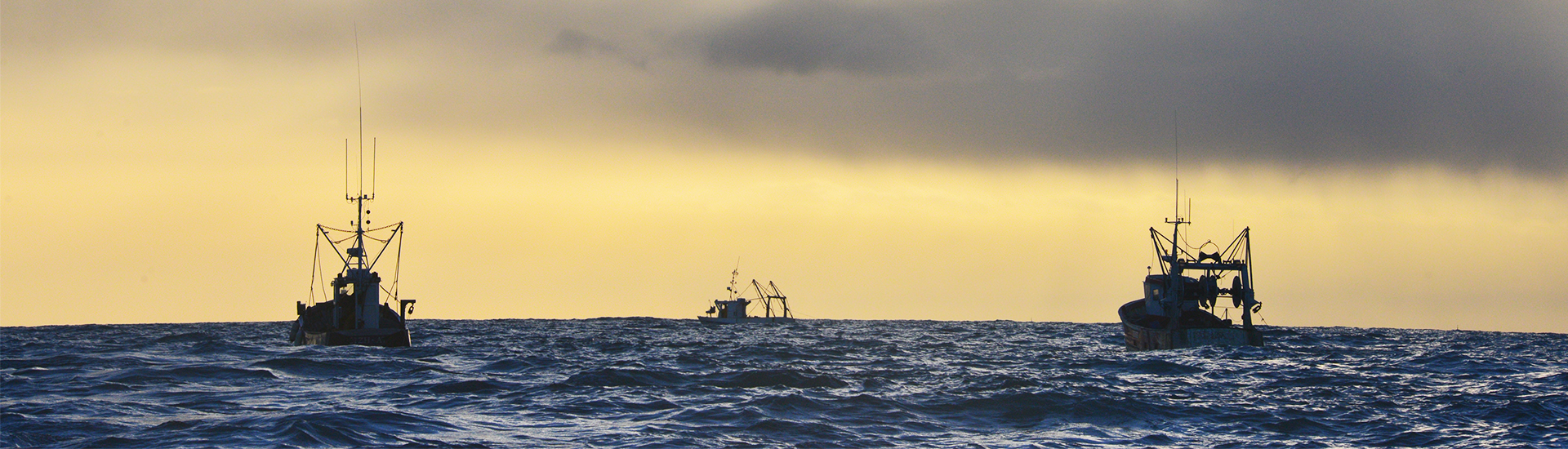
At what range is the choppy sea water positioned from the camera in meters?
26.5

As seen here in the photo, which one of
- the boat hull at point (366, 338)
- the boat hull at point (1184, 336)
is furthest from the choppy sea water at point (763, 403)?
the boat hull at point (1184, 336)

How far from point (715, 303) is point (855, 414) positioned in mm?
169450

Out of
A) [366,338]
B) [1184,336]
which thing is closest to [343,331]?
[366,338]

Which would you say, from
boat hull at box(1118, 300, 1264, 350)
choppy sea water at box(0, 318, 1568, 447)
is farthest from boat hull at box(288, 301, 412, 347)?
boat hull at box(1118, 300, 1264, 350)

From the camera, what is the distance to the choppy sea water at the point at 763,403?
87.1 ft

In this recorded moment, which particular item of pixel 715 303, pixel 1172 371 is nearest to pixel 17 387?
pixel 1172 371

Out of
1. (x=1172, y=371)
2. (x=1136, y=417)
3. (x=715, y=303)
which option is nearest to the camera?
(x=1136, y=417)

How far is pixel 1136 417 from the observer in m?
31.0

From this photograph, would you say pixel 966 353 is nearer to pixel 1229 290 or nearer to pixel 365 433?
pixel 1229 290

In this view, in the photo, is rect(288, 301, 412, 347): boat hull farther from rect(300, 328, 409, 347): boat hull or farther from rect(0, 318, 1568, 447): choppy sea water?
rect(0, 318, 1568, 447): choppy sea water

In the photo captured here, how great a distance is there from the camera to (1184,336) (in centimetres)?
6681

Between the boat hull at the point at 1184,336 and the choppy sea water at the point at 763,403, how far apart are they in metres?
8.86

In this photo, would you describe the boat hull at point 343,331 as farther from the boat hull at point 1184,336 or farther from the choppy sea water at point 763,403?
the boat hull at point 1184,336

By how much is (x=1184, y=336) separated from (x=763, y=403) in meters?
41.0
